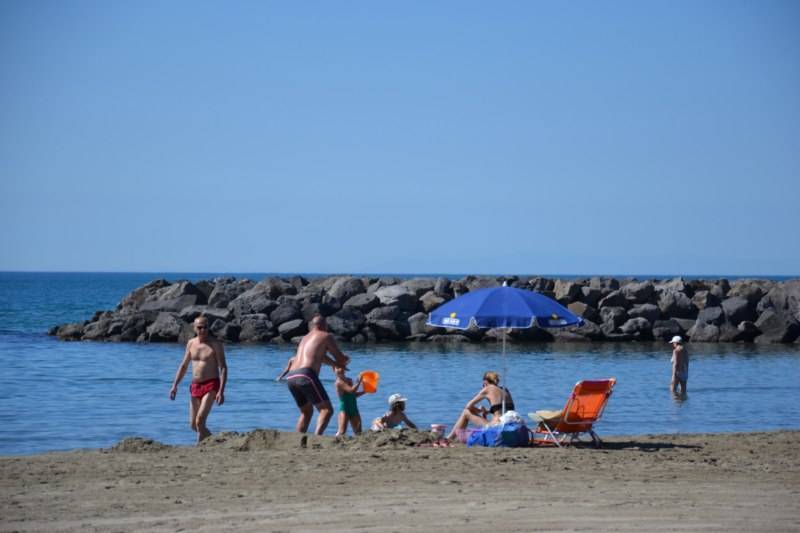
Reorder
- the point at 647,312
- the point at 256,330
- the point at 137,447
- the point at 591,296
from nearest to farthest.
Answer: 1. the point at 137,447
2. the point at 256,330
3. the point at 647,312
4. the point at 591,296

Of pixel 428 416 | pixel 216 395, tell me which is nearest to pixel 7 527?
A: pixel 216 395

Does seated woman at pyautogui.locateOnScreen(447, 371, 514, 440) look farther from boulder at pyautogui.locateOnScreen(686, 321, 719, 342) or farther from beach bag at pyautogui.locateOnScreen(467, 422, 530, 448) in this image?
boulder at pyautogui.locateOnScreen(686, 321, 719, 342)

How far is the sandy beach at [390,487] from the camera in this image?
792cm

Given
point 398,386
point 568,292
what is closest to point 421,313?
point 568,292

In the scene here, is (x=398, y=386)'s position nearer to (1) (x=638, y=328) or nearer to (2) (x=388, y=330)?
(2) (x=388, y=330)

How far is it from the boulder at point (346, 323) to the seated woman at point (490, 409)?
61.2 feet

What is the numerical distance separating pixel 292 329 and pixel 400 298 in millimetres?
3824

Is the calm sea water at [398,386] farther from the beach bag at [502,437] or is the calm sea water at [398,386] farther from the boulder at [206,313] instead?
the beach bag at [502,437]

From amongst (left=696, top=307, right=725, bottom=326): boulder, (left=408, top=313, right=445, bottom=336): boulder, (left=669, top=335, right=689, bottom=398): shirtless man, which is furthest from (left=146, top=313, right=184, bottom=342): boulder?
(left=669, top=335, right=689, bottom=398): shirtless man

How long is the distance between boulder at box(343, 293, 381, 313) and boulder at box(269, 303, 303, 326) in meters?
1.53

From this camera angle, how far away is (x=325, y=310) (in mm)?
33281

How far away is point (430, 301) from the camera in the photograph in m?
34.4

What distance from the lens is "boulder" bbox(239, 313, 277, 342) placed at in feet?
106

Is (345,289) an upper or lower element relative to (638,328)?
upper
